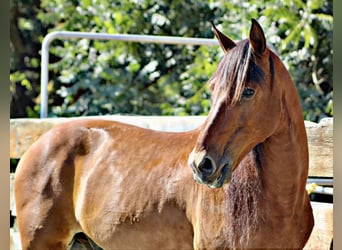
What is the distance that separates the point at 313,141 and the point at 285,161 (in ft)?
3.48

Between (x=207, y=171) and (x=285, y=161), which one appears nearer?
(x=207, y=171)

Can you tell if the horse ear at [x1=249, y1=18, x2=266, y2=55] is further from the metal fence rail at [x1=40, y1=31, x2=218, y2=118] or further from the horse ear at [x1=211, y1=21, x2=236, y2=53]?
the metal fence rail at [x1=40, y1=31, x2=218, y2=118]

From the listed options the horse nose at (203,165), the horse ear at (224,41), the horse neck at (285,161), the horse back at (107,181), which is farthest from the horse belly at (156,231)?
the horse ear at (224,41)

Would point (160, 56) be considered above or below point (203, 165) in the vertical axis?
below

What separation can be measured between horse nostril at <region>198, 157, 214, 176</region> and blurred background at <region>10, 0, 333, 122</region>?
4.29 metres

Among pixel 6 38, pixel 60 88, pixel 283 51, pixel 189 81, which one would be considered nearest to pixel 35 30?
pixel 60 88

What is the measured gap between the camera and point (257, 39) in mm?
2086

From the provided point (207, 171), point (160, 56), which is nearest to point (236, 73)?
point (207, 171)

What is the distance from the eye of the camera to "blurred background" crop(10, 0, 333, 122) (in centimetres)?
623

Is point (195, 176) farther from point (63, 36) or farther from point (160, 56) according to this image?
point (160, 56)

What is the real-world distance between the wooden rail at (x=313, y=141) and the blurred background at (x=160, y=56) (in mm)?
2479

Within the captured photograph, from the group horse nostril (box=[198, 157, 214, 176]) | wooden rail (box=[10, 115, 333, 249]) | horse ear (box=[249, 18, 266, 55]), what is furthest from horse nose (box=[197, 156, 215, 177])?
wooden rail (box=[10, 115, 333, 249])

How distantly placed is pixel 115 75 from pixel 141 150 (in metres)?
4.17

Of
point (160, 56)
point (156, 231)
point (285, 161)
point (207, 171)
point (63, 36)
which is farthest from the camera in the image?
point (160, 56)
